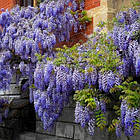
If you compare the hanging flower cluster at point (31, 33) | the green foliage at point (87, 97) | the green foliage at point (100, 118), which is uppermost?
the hanging flower cluster at point (31, 33)

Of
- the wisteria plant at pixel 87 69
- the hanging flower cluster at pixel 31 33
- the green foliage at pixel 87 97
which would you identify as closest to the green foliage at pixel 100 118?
the wisteria plant at pixel 87 69

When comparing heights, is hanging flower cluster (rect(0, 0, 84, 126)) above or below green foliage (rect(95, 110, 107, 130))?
above

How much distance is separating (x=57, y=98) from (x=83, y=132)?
1.00 metres

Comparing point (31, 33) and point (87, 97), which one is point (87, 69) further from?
point (31, 33)

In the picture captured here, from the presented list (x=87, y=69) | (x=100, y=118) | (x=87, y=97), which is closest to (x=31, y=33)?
(x=87, y=69)

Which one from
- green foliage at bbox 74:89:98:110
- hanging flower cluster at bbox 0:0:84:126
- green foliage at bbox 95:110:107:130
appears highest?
hanging flower cluster at bbox 0:0:84:126

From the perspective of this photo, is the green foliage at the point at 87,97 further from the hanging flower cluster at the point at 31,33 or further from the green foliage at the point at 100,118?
the hanging flower cluster at the point at 31,33

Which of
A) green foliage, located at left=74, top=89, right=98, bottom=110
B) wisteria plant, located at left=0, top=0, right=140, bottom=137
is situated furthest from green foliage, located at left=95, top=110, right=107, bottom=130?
green foliage, located at left=74, top=89, right=98, bottom=110

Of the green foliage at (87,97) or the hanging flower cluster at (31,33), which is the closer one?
the green foliage at (87,97)

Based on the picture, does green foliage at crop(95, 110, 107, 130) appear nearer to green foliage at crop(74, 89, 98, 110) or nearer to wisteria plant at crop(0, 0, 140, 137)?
wisteria plant at crop(0, 0, 140, 137)

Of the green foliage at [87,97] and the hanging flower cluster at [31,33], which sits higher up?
the hanging flower cluster at [31,33]

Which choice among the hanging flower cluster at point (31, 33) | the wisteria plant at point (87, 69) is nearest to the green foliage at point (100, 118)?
the wisteria plant at point (87, 69)

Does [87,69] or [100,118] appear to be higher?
[87,69]

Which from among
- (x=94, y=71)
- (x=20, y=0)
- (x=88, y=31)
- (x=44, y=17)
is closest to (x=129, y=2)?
(x=88, y=31)
